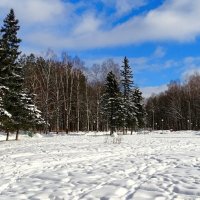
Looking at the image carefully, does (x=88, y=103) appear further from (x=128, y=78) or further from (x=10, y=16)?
(x=10, y=16)

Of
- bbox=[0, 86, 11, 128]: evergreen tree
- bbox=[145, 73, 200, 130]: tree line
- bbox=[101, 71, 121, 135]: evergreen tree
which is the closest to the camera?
bbox=[0, 86, 11, 128]: evergreen tree

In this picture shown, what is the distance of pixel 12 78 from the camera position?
3281 centimetres

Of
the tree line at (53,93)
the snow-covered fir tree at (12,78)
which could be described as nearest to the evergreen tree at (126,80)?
the tree line at (53,93)

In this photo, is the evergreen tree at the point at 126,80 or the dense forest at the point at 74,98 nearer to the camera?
the dense forest at the point at 74,98

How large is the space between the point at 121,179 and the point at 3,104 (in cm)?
2245

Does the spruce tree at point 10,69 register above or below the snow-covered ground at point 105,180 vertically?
above

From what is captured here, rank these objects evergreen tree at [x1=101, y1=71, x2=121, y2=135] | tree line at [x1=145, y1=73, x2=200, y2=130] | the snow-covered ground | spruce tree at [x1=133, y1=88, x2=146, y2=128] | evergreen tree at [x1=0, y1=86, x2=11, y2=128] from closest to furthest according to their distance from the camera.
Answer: the snow-covered ground, evergreen tree at [x1=0, y1=86, x2=11, y2=128], evergreen tree at [x1=101, y1=71, x2=121, y2=135], spruce tree at [x1=133, y1=88, x2=146, y2=128], tree line at [x1=145, y1=73, x2=200, y2=130]

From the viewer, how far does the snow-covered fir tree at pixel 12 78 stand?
30516 millimetres

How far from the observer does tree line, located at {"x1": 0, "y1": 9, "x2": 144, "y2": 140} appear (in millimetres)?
33094

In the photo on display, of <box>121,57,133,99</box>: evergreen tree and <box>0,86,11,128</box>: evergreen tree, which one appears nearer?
<box>0,86,11,128</box>: evergreen tree

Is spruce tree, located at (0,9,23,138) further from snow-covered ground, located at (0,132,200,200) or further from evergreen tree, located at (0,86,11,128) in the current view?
snow-covered ground, located at (0,132,200,200)

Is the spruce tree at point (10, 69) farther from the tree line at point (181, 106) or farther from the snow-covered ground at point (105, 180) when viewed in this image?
the tree line at point (181, 106)

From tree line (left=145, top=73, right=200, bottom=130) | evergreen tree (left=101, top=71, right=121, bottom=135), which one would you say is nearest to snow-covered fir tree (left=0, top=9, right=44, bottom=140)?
evergreen tree (left=101, top=71, right=121, bottom=135)

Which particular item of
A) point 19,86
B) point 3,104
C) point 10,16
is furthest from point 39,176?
point 10,16
